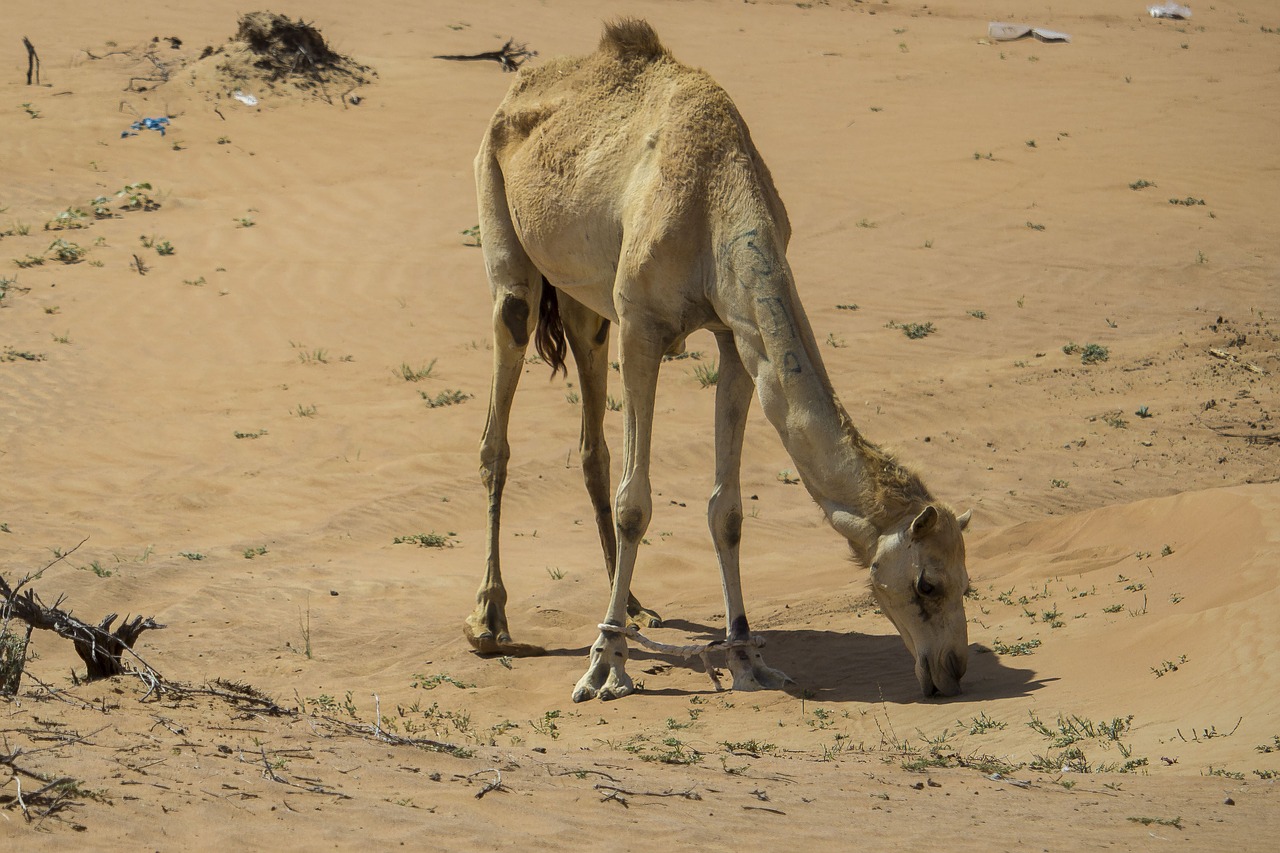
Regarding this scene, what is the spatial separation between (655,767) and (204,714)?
1654 mm

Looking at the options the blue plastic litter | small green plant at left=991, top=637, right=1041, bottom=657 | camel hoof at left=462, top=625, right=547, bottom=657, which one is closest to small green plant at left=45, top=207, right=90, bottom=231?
the blue plastic litter

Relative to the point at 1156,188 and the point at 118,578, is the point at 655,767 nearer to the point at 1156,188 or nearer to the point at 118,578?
the point at 118,578

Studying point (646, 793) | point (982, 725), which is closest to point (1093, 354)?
point (982, 725)

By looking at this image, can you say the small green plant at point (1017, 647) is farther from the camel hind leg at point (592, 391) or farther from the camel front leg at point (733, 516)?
the camel hind leg at point (592, 391)

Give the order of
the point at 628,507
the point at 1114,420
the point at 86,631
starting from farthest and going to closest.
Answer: the point at 1114,420 < the point at 628,507 < the point at 86,631

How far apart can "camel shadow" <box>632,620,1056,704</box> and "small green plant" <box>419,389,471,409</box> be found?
5023 mm

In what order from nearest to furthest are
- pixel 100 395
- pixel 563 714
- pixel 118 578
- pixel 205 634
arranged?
pixel 563 714, pixel 205 634, pixel 118 578, pixel 100 395

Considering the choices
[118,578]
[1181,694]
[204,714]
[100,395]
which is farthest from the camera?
[100,395]

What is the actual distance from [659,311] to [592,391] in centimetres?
176

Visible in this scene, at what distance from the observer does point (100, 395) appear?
11898 mm

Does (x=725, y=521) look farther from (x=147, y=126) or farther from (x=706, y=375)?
(x=147, y=126)

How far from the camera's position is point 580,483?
1040cm

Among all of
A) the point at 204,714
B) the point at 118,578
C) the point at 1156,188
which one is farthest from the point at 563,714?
the point at 1156,188

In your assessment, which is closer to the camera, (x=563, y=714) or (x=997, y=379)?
(x=563, y=714)
